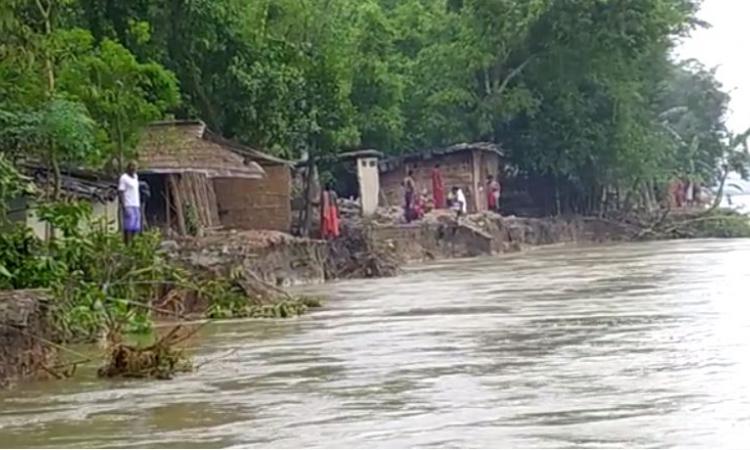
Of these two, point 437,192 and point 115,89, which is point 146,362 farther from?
point 437,192

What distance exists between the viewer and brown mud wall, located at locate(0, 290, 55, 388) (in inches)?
485

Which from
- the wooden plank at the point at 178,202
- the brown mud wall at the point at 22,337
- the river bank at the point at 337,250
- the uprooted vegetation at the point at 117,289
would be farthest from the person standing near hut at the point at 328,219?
the brown mud wall at the point at 22,337

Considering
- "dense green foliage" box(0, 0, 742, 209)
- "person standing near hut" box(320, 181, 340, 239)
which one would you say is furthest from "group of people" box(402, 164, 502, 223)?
"person standing near hut" box(320, 181, 340, 239)

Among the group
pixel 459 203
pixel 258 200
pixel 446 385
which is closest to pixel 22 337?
pixel 446 385

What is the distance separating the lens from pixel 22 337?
1253cm

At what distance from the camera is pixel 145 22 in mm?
26547

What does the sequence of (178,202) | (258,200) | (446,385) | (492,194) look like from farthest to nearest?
(492,194)
(258,200)
(178,202)
(446,385)

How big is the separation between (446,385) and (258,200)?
61.5 ft

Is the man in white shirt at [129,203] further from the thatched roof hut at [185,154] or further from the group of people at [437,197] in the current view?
the group of people at [437,197]

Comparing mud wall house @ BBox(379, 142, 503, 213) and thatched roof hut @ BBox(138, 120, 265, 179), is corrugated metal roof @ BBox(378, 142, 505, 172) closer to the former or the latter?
mud wall house @ BBox(379, 142, 503, 213)

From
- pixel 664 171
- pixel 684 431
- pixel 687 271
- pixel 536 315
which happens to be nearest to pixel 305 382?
pixel 684 431

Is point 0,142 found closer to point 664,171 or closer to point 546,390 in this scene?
point 546,390

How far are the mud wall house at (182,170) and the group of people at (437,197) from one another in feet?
25.9

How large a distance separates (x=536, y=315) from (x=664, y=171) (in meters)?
32.0
